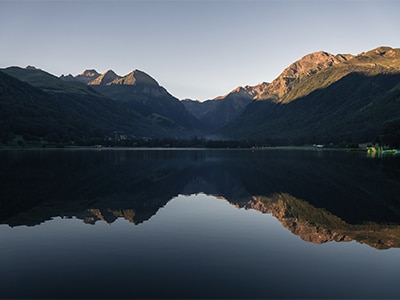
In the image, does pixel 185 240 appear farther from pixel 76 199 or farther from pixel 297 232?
pixel 76 199

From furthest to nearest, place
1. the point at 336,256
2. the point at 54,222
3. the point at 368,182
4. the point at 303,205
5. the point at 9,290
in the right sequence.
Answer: the point at 368,182
the point at 303,205
the point at 54,222
the point at 336,256
the point at 9,290

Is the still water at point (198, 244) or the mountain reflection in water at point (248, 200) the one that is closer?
the still water at point (198, 244)

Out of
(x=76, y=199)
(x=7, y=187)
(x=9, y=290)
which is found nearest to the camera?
(x=9, y=290)

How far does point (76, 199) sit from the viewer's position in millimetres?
46938

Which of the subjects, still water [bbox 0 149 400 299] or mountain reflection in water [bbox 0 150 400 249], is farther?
mountain reflection in water [bbox 0 150 400 249]

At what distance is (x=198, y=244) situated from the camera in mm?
26734

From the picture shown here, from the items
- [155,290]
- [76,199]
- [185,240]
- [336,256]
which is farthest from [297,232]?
[76,199]

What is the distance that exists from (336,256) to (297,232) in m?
7.51

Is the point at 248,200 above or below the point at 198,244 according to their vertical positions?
below

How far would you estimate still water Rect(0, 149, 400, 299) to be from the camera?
18.3 metres

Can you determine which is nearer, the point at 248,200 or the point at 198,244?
the point at 198,244

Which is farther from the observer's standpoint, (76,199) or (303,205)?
(76,199)

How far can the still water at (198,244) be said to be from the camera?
18.3 metres

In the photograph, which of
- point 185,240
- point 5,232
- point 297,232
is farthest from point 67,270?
point 297,232
